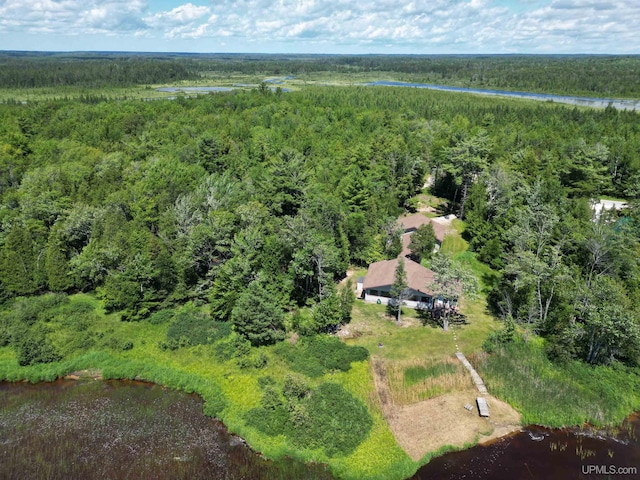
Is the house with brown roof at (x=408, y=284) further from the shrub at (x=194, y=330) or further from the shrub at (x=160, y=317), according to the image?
the shrub at (x=160, y=317)

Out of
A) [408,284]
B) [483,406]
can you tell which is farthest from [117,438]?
[408,284]

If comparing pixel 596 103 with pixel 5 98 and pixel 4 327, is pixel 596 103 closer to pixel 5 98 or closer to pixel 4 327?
pixel 4 327

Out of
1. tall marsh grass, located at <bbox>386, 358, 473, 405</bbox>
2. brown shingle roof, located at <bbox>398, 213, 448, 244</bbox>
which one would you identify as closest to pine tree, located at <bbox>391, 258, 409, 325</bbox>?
tall marsh grass, located at <bbox>386, 358, 473, 405</bbox>

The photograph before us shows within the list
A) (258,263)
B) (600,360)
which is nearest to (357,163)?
(258,263)

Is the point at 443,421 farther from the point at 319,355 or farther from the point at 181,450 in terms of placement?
the point at 181,450

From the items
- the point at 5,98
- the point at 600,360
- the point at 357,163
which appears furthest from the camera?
the point at 5,98

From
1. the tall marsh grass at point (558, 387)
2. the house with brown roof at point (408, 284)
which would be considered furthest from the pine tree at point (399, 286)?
the tall marsh grass at point (558, 387)
